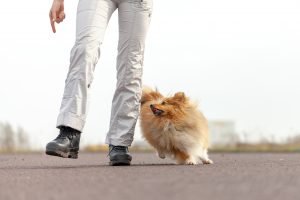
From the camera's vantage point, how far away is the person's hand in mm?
6230

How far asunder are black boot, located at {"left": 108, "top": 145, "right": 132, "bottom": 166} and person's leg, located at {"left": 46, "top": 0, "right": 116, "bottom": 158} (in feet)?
1.47

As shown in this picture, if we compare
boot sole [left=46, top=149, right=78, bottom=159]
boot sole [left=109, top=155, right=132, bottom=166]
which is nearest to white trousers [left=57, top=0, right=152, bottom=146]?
boot sole [left=109, top=155, right=132, bottom=166]

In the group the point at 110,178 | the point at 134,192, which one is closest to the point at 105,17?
the point at 110,178

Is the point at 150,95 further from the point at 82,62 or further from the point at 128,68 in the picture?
the point at 82,62

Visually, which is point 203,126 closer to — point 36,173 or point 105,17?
point 105,17

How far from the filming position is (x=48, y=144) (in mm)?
6059

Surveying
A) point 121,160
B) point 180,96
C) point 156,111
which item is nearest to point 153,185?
A: point 121,160

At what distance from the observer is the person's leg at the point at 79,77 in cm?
607

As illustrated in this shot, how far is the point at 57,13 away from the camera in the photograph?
625 cm

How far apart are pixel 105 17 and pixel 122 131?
3.73ft

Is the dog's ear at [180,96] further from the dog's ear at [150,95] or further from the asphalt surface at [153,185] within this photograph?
the asphalt surface at [153,185]

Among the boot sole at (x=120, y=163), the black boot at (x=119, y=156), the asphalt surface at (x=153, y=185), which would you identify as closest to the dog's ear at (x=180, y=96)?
the black boot at (x=119, y=156)

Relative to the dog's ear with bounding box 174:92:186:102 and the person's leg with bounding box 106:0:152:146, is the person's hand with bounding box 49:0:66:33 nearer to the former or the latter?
the person's leg with bounding box 106:0:152:146

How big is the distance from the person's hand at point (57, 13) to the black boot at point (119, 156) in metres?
1.33
